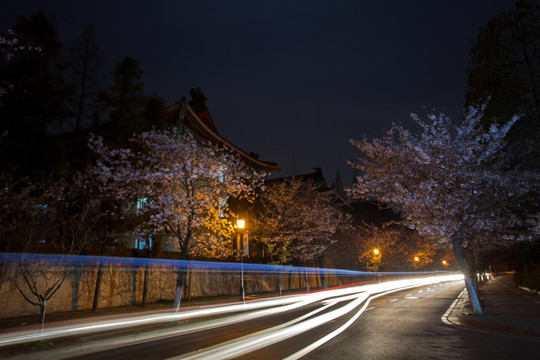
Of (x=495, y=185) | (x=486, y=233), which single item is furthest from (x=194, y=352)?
(x=486, y=233)

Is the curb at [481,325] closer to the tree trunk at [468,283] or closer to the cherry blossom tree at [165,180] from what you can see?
the tree trunk at [468,283]

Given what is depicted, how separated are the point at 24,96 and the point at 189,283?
13208mm

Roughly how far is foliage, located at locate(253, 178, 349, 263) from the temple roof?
9.61 feet

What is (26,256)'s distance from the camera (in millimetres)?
13148

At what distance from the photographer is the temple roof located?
81.8 ft

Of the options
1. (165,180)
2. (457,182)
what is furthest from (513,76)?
(165,180)

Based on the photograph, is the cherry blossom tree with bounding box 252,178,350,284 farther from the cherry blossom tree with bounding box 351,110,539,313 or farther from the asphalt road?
the asphalt road

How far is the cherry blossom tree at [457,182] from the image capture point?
1437cm

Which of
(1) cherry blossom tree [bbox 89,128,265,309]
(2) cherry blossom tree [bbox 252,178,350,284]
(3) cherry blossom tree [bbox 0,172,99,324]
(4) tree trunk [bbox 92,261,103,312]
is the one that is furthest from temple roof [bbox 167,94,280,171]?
(4) tree trunk [bbox 92,261,103,312]

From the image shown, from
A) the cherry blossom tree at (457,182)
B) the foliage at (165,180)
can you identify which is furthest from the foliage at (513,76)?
the foliage at (165,180)

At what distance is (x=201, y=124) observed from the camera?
27453mm

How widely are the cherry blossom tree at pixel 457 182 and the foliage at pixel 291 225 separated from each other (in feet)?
49.8

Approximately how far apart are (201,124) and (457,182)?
18264 mm

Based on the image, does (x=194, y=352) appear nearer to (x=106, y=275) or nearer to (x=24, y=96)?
(x=106, y=275)
